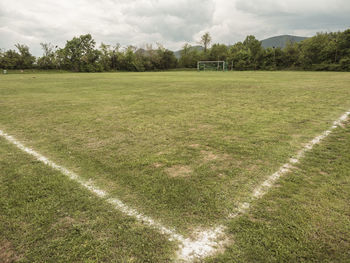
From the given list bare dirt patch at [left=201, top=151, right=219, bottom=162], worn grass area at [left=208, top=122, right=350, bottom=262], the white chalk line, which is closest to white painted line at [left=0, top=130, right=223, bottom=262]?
the white chalk line

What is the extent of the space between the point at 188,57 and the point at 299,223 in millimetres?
74293

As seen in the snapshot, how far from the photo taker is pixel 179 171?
3.06 metres

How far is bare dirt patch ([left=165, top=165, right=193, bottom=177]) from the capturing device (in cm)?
297

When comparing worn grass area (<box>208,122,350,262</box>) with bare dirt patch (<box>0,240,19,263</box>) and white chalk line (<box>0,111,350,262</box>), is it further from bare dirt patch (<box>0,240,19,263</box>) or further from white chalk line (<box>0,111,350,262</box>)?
bare dirt patch (<box>0,240,19,263</box>)

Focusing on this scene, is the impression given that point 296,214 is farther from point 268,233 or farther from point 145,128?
point 145,128

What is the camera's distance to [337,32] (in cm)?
5506

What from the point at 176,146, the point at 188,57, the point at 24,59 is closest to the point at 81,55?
the point at 24,59

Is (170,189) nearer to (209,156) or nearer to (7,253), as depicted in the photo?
(209,156)

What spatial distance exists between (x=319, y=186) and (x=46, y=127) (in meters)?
5.64

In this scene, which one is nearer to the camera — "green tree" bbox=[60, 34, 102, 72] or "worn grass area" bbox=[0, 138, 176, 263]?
"worn grass area" bbox=[0, 138, 176, 263]

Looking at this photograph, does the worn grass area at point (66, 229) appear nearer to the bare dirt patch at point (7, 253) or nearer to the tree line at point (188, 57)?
the bare dirt patch at point (7, 253)

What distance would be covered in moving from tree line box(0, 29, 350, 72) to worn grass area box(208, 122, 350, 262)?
57.3 m

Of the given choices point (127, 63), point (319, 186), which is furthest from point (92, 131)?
point (127, 63)

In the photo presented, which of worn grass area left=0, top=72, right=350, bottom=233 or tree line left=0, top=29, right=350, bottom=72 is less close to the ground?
tree line left=0, top=29, right=350, bottom=72
